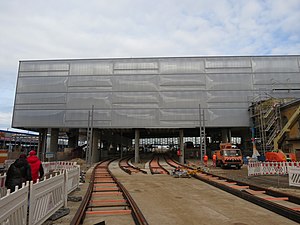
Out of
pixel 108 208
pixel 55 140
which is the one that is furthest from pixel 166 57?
pixel 108 208

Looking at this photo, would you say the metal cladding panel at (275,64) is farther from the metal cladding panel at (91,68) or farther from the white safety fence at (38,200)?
the white safety fence at (38,200)

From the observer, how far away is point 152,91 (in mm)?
33938

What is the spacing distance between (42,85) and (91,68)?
792cm

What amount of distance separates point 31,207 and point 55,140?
35.0m

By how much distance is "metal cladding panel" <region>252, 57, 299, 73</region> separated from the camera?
34250 mm

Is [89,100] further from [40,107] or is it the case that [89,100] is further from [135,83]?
[40,107]

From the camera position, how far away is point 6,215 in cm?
363

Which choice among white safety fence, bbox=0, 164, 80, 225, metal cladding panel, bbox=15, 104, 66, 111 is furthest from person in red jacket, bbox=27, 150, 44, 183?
metal cladding panel, bbox=15, 104, 66, 111

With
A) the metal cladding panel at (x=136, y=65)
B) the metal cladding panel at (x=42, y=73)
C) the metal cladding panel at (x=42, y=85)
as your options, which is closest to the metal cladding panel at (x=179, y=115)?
the metal cladding panel at (x=136, y=65)

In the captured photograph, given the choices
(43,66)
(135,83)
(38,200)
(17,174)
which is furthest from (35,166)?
(43,66)

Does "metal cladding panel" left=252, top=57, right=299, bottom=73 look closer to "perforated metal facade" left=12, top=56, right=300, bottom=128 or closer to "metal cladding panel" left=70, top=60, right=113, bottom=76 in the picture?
"perforated metal facade" left=12, top=56, right=300, bottom=128

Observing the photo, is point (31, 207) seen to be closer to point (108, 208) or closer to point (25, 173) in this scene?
point (25, 173)

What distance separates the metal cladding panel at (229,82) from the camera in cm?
3378

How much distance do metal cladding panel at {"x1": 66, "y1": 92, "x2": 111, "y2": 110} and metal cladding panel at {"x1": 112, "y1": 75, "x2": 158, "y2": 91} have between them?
2068 millimetres
